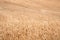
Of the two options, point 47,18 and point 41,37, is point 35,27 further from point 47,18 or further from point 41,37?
point 47,18

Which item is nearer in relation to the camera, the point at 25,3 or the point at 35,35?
the point at 35,35

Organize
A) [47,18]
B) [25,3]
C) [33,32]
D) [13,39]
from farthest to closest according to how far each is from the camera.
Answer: [25,3], [47,18], [33,32], [13,39]

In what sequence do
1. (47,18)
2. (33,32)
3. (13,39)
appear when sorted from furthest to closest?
(47,18)
(33,32)
(13,39)

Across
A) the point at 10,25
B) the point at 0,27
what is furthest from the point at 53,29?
the point at 0,27

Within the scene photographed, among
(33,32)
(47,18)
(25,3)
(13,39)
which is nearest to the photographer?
(13,39)

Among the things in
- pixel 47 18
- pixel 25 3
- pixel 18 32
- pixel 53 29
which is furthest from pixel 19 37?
pixel 25 3

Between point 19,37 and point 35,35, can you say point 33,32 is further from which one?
point 19,37

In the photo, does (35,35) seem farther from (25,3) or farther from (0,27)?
(25,3)

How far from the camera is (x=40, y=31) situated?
1368mm

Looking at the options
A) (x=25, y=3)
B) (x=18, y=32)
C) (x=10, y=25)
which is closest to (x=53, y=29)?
(x=18, y=32)

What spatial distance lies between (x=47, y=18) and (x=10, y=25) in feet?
2.18

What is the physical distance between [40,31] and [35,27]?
0.32ft

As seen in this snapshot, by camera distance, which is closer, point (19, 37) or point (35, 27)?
point (19, 37)

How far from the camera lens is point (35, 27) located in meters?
1.41
